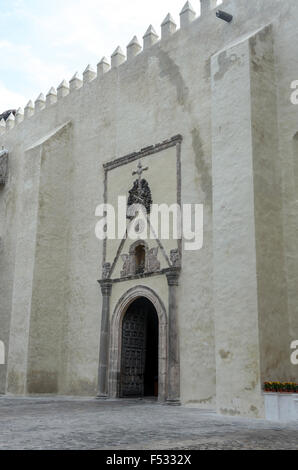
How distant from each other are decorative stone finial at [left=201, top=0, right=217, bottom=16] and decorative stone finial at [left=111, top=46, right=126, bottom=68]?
3.31 meters

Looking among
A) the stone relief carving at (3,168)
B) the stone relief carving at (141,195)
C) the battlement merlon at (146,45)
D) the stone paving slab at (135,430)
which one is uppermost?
the battlement merlon at (146,45)

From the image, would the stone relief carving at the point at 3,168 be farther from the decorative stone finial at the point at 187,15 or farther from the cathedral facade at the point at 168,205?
the decorative stone finial at the point at 187,15

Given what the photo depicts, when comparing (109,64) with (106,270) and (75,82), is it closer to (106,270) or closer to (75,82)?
(75,82)

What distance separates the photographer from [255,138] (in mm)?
10578

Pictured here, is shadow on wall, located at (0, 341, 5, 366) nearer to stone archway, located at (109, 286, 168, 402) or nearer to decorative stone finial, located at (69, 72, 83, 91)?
stone archway, located at (109, 286, 168, 402)

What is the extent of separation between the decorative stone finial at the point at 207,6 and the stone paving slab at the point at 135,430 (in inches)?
365

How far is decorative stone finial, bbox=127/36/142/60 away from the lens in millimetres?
15352

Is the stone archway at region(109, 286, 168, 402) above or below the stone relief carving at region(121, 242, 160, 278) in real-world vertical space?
below

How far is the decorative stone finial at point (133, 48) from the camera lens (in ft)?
50.4

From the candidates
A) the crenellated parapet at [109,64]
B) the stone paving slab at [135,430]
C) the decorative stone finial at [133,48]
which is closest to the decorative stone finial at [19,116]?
the crenellated parapet at [109,64]

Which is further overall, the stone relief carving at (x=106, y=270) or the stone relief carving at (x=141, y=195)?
the stone relief carving at (x=106, y=270)

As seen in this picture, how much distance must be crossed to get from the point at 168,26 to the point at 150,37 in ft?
2.31

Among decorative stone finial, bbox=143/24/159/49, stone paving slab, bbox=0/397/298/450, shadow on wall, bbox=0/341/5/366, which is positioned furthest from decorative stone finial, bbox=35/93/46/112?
stone paving slab, bbox=0/397/298/450

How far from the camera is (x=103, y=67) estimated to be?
16.4 meters
